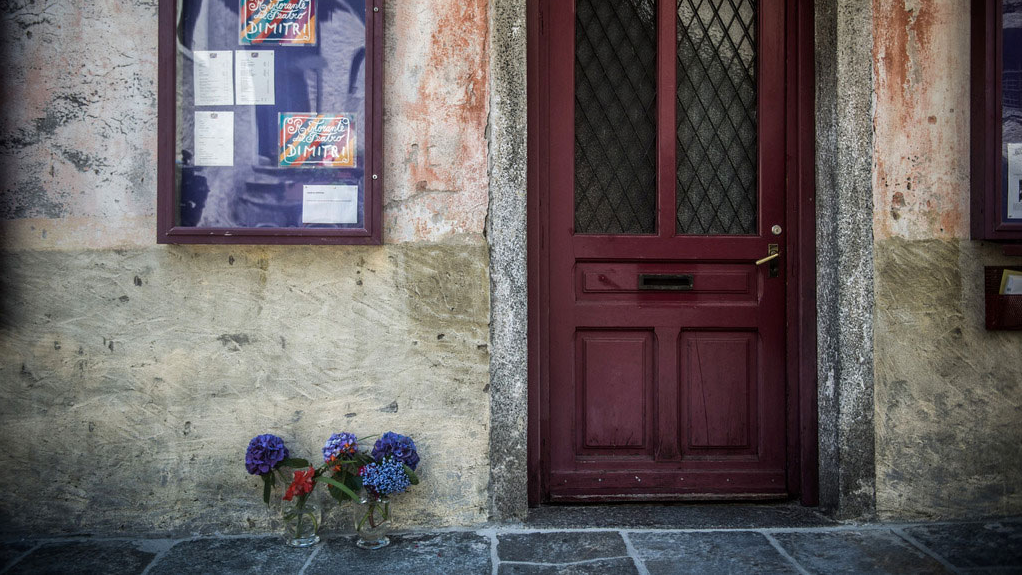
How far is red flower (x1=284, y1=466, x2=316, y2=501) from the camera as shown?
2.97m

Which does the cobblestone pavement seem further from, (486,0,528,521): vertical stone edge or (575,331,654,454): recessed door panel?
(575,331,654,454): recessed door panel

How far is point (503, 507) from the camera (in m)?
3.24

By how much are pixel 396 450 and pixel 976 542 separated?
2.51 m

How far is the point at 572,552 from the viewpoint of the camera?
2949mm

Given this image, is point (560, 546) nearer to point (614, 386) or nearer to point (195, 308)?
point (614, 386)

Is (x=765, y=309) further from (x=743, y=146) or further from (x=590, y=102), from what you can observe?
(x=590, y=102)

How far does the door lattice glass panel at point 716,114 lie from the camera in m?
3.55

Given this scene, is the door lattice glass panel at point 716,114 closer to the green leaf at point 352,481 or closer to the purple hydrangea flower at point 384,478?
the purple hydrangea flower at point 384,478

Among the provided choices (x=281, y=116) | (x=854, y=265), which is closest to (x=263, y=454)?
(x=281, y=116)

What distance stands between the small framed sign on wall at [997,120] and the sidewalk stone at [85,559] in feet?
12.8

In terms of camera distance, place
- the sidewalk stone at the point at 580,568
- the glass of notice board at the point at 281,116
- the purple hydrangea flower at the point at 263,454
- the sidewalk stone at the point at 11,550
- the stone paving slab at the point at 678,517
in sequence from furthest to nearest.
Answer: the stone paving slab at the point at 678,517 < the glass of notice board at the point at 281,116 < the purple hydrangea flower at the point at 263,454 < the sidewalk stone at the point at 11,550 < the sidewalk stone at the point at 580,568

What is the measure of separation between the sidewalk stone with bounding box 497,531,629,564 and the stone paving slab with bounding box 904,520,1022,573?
1.33 metres

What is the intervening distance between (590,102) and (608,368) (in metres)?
1.31

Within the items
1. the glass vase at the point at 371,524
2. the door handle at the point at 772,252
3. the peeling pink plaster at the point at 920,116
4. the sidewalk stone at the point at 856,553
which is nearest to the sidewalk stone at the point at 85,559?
the glass vase at the point at 371,524
